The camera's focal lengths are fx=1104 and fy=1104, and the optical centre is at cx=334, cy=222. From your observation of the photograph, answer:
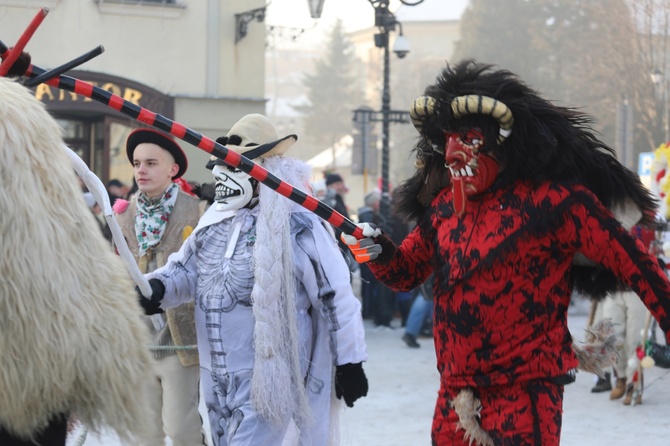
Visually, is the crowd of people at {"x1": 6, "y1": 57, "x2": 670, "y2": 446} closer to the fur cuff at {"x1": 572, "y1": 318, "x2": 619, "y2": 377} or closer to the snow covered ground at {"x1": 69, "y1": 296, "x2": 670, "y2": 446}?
the fur cuff at {"x1": 572, "y1": 318, "x2": 619, "y2": 377}

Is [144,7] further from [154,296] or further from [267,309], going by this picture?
[267,309]

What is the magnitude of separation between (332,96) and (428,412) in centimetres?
6778

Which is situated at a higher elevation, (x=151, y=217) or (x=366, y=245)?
(x=366, y=245)

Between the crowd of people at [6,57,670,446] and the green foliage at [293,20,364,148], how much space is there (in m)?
68.4

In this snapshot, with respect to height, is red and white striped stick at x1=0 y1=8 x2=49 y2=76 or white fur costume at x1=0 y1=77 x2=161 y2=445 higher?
red and white striped stick at x1=0 y1=8 x2=49 y2=76

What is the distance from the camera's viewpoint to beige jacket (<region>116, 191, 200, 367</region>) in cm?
539

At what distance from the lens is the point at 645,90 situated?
36.4 meters

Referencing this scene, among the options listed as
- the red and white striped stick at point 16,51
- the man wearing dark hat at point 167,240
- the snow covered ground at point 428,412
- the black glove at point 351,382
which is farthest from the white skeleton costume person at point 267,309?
the snow covered ground at point 428,412

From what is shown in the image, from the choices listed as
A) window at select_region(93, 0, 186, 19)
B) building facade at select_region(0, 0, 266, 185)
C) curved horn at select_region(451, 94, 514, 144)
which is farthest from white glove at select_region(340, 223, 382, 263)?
window at select_region(93, 0, 186, 19)

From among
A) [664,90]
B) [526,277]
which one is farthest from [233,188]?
[664,90]

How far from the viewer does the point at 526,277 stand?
12.2ft

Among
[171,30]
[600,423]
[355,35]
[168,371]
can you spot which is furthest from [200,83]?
[355,35]

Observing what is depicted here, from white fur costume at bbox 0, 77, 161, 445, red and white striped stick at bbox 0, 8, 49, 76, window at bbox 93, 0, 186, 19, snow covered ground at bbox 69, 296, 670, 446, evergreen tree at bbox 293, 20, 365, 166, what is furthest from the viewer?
evergreen tree at bbox 293, 20, 365, 166

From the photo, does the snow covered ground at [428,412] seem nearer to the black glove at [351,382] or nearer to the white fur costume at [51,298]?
the black glove at [351,382]
